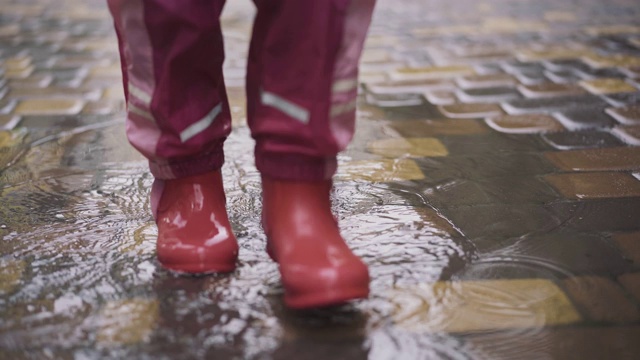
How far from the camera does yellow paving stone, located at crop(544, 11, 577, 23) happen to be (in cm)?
345

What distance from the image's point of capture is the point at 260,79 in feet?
3.32

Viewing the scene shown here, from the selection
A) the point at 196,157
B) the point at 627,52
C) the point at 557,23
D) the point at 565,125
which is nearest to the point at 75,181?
the point at 196,157

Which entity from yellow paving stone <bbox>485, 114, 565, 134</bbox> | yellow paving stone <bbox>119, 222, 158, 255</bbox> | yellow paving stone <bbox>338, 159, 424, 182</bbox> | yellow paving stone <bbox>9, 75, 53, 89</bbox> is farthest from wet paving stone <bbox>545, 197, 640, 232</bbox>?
yellow paving stone <bbox>9, 75, 53, 89</bbox>

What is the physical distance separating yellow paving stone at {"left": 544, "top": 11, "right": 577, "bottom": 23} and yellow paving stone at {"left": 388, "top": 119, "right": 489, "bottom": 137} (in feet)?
5.98

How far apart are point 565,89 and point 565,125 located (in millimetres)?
387

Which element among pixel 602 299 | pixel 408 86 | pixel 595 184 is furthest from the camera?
pixel 408 86

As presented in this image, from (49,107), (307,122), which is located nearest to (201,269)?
(307,122)

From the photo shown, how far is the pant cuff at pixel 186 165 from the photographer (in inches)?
42.7

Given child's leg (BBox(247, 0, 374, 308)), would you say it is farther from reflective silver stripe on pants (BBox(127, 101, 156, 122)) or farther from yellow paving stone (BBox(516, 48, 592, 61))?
yellow paving stone (BBox(516, 48, 592, 61))

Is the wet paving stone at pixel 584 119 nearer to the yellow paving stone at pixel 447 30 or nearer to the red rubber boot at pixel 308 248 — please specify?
the red rubber boot at pixel 308 248

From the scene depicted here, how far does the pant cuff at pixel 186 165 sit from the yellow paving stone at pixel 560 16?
2720mm

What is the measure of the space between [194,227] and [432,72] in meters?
1.52

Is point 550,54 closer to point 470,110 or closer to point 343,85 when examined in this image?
point 470,110

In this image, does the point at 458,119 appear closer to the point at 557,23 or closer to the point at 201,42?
the point at 201,42
